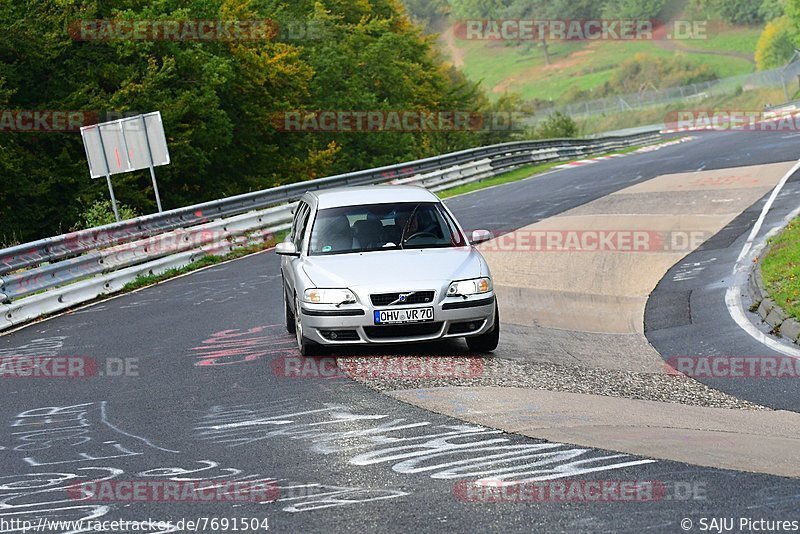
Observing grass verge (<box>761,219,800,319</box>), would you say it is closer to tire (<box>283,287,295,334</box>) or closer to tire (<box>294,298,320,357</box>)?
tire (<box>294,298,320,357</box>)

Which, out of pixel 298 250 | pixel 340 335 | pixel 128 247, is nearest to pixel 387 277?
pixel 340 335

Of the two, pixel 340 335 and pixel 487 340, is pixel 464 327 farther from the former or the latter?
pixel 340 335

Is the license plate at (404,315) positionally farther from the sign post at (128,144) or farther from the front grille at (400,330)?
the sign post at (128,144)

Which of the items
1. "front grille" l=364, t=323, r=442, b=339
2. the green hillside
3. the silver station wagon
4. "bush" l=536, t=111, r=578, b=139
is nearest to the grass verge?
the silver station wagon

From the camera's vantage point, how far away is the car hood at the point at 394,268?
35.1ft

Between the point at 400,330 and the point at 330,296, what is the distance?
76 cm

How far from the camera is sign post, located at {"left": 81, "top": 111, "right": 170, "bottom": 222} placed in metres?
22.1

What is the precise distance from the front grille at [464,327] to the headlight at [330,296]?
1.00m

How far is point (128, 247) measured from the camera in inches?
781

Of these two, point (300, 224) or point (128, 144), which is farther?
point (128, 144)

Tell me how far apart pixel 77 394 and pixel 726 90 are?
98.7 m

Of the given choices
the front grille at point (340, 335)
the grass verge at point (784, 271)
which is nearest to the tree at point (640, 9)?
the grass verge at point (784, 271)

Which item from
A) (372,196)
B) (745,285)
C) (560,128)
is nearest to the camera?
(372,196)

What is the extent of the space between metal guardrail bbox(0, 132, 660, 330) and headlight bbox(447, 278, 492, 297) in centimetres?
802
